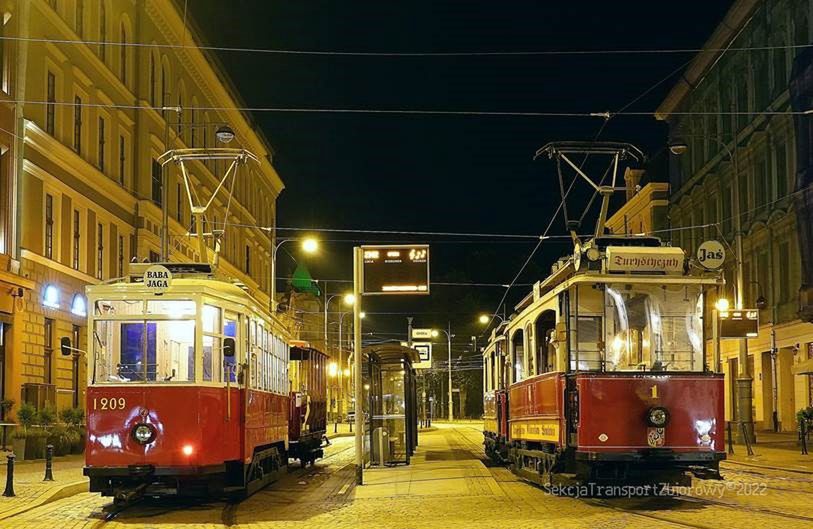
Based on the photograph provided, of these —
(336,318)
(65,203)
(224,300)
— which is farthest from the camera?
(336,318)

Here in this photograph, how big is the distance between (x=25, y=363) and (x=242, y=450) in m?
15.8

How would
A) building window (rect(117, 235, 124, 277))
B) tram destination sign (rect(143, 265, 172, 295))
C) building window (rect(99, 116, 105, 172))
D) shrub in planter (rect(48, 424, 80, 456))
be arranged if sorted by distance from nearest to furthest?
tram destination sign (rect(143, 265, 172, 295)) → shrub in planter (rect(48, 424, 80, 456)) → building window (rect(99, 116, 105, 172)) → building window (rect(117, 235, 124, 277))

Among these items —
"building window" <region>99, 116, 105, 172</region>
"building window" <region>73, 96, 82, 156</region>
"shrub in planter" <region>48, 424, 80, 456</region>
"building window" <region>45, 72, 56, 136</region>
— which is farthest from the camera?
"building window" <region>99, 116, 105, 172</region>

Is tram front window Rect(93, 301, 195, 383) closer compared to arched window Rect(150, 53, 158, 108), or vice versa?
tram front window Rect(93, 301, 195, 383)

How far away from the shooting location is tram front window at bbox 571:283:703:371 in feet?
50.4

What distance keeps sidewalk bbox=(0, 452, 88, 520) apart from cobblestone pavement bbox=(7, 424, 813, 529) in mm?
229

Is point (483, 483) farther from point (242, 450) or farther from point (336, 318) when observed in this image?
point (336, 318)

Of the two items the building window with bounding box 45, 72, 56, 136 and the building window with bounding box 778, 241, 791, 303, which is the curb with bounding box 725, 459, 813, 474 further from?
the building window with bounding box 45, 72, 56, 136

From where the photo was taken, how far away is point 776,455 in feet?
92.5

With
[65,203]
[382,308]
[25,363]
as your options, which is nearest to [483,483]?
[25,363]

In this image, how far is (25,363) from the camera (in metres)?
30.2

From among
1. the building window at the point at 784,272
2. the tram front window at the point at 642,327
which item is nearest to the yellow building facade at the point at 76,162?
the tram front window at the point at 642,327

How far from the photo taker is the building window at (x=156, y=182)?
44406 mm

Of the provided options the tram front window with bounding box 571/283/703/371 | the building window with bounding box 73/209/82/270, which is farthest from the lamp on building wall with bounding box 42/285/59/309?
the tram front window with bounding box 571/283/703/371
